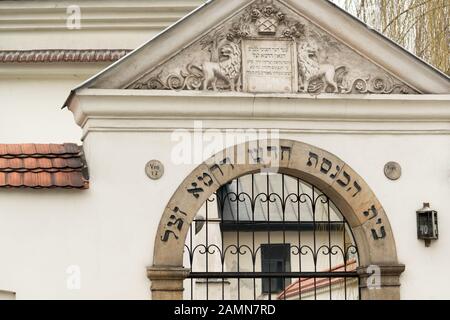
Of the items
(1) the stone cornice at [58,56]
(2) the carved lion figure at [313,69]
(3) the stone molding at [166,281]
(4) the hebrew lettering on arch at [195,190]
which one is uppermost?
(1) the stone cornice at [58,56]

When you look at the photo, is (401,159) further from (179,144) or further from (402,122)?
(179,144)

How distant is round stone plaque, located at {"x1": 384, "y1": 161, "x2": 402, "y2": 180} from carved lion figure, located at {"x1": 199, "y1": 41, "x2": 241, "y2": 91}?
171cm

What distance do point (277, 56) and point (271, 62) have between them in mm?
91

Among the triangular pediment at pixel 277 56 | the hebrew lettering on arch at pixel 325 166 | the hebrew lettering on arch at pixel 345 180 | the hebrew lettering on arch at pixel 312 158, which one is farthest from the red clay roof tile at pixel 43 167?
the hebrew lettering on arch at pixel 345 180

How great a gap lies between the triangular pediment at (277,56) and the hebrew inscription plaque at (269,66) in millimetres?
10

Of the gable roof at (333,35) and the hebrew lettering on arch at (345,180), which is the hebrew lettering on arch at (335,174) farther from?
the gable roof at (333,35)

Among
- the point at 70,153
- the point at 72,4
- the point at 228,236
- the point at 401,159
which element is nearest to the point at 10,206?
the point at 70,153

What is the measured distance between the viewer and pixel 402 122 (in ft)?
35.7

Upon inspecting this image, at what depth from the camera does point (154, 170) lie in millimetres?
10484

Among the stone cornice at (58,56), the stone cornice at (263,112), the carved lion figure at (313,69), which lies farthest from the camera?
the stone cornice at (58,56)

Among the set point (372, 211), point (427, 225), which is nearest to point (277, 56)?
point (372, 211)

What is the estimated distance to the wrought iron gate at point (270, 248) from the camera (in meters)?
10.6

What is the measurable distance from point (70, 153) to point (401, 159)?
10.9 feet

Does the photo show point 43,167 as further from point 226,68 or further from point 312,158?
point 312,158
